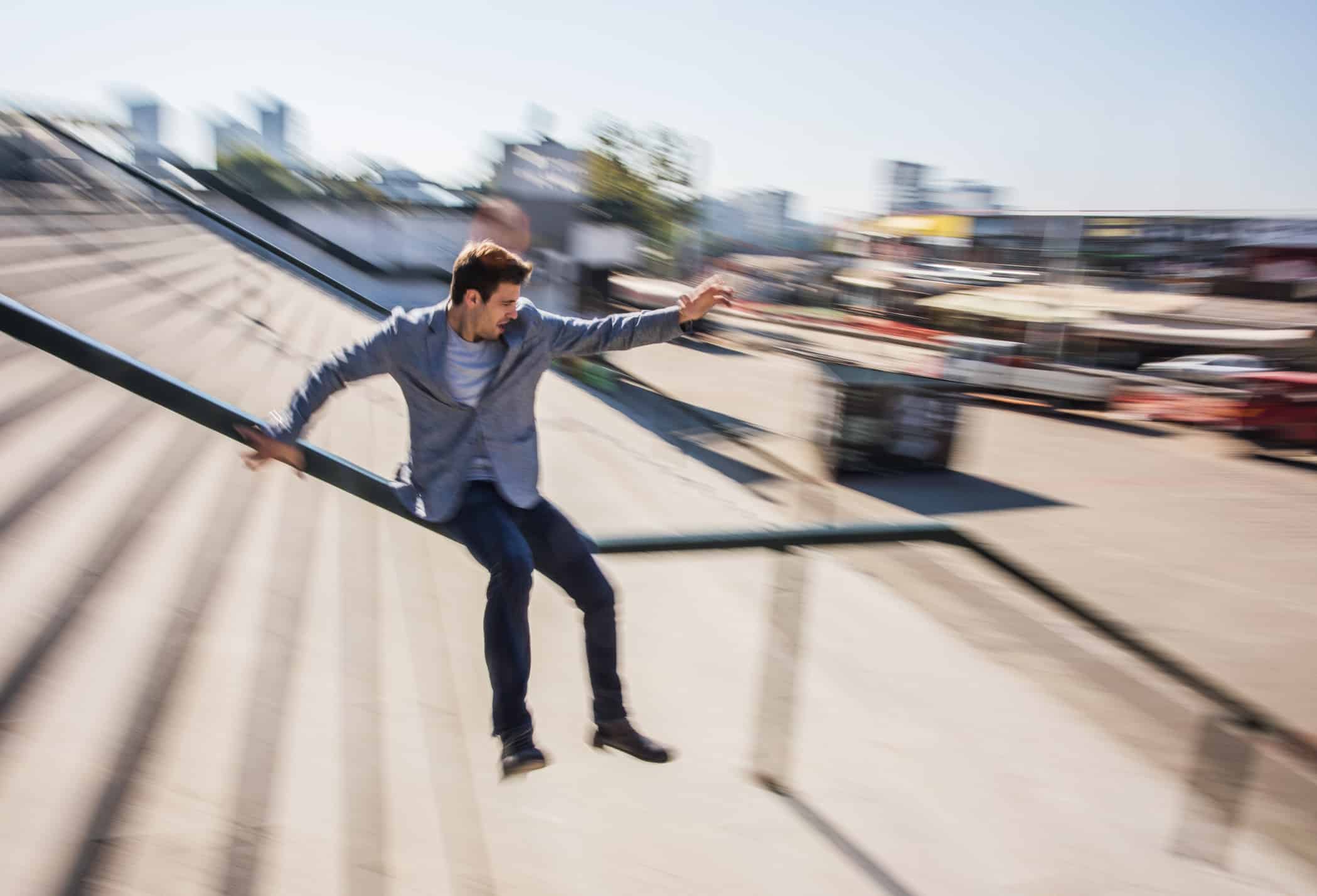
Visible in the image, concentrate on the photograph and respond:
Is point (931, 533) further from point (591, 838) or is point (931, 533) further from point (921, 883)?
point (591, 838)

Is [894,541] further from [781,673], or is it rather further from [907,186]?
[907,186]

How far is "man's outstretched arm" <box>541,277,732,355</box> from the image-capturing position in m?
2.58

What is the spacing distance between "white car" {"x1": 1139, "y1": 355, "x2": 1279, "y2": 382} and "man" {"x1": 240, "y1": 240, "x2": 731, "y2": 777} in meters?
17.2

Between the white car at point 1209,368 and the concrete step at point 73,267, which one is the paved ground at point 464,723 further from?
the white car at point 1209,368

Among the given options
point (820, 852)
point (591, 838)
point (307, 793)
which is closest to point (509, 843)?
point (591, 838)

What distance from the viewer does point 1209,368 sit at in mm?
17531

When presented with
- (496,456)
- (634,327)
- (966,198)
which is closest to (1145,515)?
(634,327)

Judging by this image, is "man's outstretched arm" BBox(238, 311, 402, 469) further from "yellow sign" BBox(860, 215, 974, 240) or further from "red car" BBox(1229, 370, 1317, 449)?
"yellow sign" BBox(860, 215, 974, 240)

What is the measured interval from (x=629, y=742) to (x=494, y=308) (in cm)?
127

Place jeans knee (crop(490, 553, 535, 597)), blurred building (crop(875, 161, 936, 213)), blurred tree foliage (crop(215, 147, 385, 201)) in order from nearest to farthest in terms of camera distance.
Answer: jeans knee (crop(490, 553, 535, 597))
blurred tree foliage (crop(215, 147, 385, 201))
blurred building (crop(875, 161, 936, 213))

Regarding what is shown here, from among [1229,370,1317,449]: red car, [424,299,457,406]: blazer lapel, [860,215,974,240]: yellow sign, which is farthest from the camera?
[860,215,974,240]: yellow sign

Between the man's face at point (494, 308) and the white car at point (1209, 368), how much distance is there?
17.4 metres

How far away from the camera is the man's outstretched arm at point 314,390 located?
2121 millimetres

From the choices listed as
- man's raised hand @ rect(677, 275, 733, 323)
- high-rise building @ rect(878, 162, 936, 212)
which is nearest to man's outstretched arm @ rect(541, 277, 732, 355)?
man's raised hand @ rect(677, 275, 733, 323)
